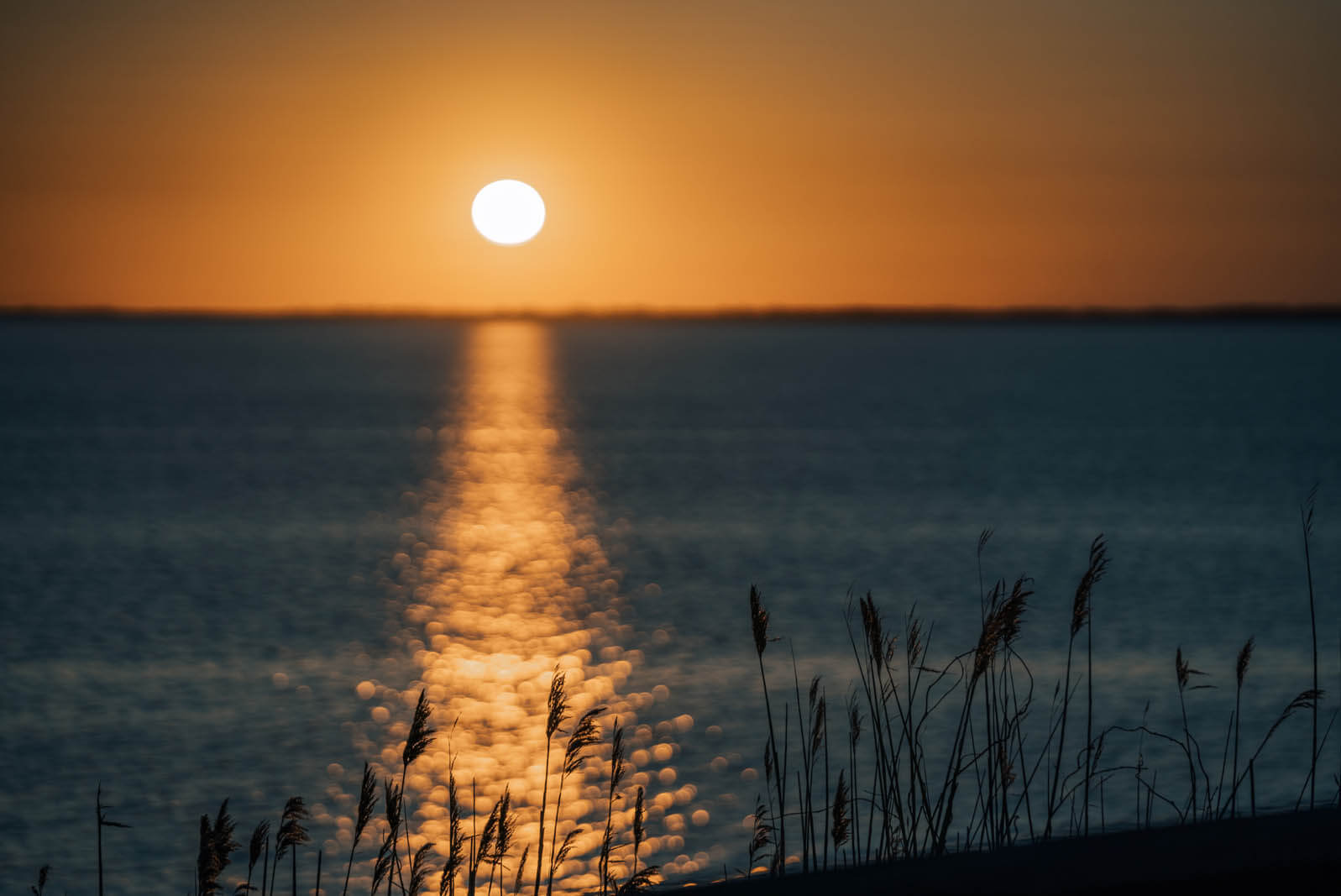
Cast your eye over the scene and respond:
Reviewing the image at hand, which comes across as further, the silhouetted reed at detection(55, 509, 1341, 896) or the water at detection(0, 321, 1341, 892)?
the water at detection(0, 321, 1341, 892)

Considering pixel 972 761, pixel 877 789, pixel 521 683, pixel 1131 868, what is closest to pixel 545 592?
pixel 521 683

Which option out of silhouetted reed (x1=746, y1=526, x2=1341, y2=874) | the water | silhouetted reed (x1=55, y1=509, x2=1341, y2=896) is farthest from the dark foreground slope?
the water

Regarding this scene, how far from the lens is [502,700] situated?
17.2 metres

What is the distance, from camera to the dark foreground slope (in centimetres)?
337

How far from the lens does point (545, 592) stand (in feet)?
89.1

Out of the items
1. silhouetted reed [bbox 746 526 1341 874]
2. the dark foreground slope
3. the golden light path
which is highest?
the dark foreground slope

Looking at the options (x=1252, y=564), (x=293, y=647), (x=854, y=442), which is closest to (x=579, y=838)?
(x=293, y=647)

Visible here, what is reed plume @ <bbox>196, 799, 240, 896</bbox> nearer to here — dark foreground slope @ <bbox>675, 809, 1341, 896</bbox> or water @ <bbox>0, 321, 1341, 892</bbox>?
dark foreground slope @ <bbox>675, 809, 1341, 896</bbox>

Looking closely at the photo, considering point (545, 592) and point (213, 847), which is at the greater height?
point (213, 847)

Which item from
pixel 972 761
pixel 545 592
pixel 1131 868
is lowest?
pixel 545 592

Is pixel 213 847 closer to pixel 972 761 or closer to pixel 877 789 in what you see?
pixel 972 761

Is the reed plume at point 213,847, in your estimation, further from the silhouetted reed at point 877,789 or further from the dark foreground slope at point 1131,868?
the dark foreground slope at point 1131,868

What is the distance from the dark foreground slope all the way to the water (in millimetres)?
6484

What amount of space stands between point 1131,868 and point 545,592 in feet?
79.1
